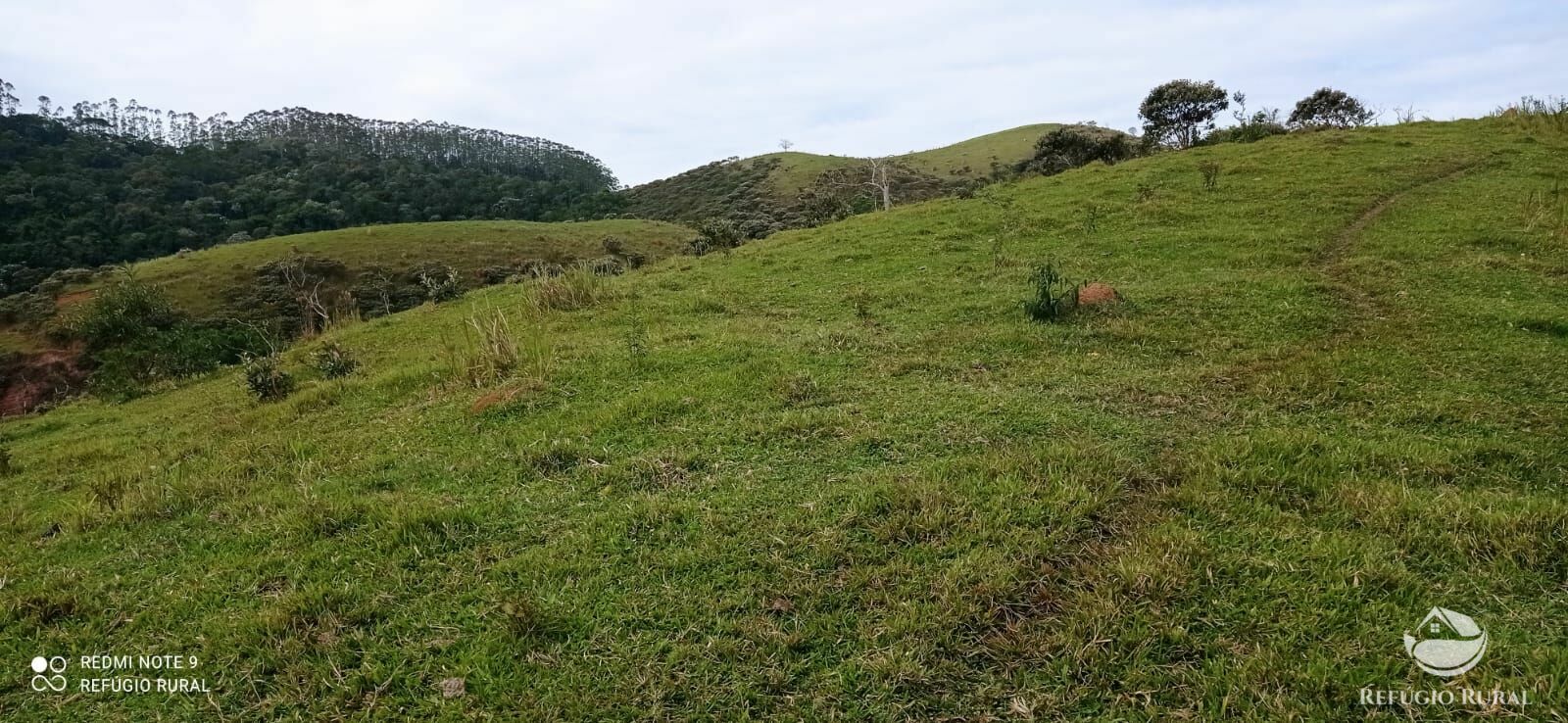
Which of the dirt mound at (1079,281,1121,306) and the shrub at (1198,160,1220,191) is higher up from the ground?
the shrub at (1198,160,1220,191)

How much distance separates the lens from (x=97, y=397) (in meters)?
17.0

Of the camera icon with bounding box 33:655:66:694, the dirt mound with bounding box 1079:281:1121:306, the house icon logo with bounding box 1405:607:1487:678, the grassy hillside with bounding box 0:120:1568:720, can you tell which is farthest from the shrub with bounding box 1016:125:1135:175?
the camera icon with bounding box 33:655:66:694

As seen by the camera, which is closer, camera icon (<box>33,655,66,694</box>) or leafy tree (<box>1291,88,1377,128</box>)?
camera icon (<box>33,655,66,694</box>)

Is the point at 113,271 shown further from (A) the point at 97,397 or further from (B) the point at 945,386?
(B) the point at 945,386

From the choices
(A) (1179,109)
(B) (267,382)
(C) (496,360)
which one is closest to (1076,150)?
(A) (1179,109)

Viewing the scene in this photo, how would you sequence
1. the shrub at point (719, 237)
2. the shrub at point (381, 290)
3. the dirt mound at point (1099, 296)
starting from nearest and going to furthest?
the dirt mound at point (1099, 296)
the shrub at point (719, 237)
the shrub at point (381, 290)

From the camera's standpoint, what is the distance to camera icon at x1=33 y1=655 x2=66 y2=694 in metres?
3.61

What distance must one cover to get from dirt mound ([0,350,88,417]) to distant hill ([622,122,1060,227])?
50.7 meters

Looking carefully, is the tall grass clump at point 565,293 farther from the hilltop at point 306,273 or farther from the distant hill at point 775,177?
the distant hill at point 775,177

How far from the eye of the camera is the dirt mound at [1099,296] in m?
10.3

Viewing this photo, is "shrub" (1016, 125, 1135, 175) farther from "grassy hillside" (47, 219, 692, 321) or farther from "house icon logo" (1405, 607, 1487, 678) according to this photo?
"house icon logo" (1405, 607, 1487, 678)

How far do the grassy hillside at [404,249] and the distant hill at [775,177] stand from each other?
14115 millimetres

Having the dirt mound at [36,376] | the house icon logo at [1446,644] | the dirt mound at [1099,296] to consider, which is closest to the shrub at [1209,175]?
the dirt mound at [1099,296]

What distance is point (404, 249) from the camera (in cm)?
6166
